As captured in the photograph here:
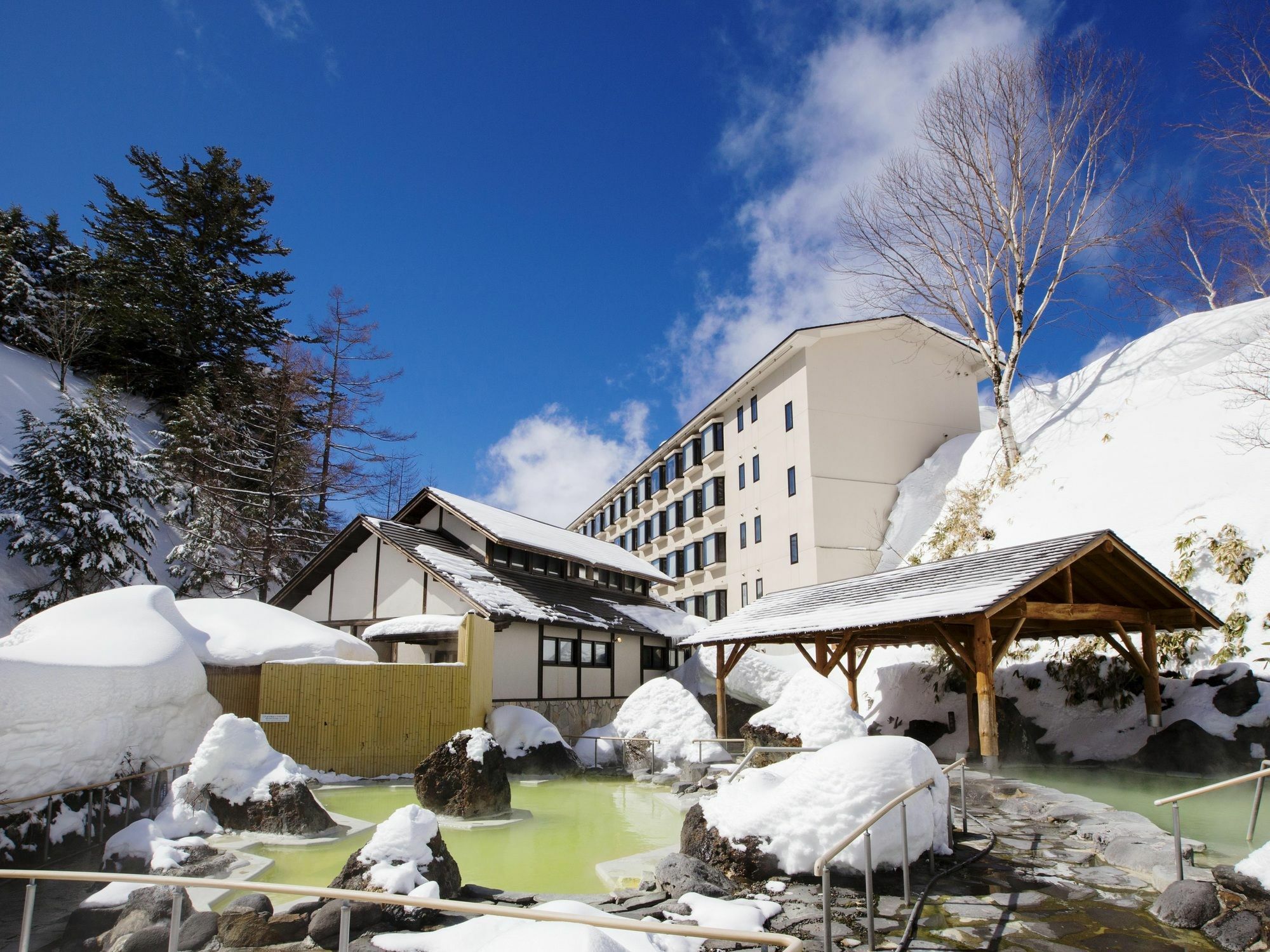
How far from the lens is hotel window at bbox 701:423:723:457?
121ft

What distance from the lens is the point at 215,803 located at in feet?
34.2

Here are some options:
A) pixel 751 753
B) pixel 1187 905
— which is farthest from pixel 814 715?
pixel 1187 905

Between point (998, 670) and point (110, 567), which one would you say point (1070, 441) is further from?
point (110, 567)

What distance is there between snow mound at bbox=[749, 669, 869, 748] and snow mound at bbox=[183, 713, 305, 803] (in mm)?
8886

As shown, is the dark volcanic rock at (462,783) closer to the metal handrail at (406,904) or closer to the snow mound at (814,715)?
the snow mound at (814,715)

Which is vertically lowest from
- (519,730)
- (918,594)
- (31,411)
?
(519,730)

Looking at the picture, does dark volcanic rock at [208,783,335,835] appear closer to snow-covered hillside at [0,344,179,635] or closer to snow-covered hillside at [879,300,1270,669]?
snow-covered hillside at [879,300,1270,669]

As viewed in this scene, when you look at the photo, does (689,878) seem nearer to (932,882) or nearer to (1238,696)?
(932,882)

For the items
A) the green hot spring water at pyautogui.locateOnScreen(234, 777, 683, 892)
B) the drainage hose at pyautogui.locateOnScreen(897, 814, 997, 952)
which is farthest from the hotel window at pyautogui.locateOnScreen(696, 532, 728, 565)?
the drainage hose at pyautogui.locateOnScreen(897, 814, 997, 952)

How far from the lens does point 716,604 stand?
36406 mm

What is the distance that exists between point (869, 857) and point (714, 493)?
3125 centimetres

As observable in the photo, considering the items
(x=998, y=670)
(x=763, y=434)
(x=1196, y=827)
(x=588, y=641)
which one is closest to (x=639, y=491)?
(x=763, y=434)

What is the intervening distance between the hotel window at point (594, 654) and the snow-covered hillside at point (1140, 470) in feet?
28.5

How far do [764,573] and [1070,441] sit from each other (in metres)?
12.6
